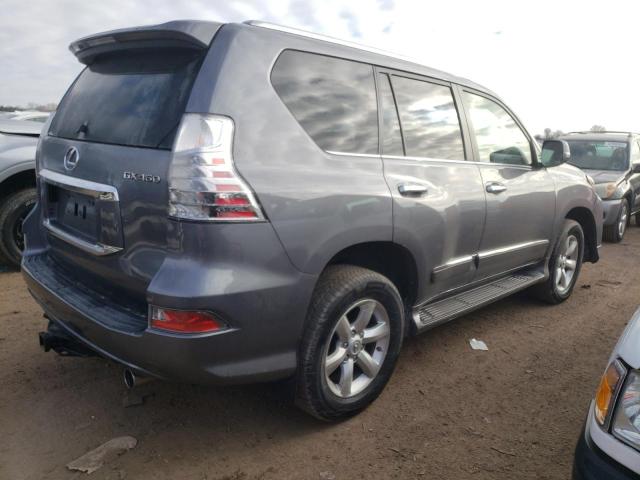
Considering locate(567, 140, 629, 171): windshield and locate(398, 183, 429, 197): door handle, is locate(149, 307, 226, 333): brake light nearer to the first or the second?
locate(398, 183, 429, 197): door handle

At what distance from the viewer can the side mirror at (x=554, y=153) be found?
4047 mm

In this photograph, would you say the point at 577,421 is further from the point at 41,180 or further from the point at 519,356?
the point at 41,180

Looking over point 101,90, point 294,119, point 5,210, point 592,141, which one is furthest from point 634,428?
point 592,141

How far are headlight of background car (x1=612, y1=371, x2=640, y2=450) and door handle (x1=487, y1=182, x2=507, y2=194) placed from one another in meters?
1.98

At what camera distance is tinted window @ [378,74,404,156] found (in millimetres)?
2834

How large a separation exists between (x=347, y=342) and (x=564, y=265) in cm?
298

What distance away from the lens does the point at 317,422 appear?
2729 mm

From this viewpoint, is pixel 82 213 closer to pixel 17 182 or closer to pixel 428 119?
pixel 428 119

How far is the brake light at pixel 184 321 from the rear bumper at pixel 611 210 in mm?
A: 7466

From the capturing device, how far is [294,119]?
91.5 inches

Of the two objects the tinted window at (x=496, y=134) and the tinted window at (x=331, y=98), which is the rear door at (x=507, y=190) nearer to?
the tinted window at (x=496, y=134)

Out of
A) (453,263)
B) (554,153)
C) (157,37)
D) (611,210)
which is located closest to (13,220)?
(157,37)

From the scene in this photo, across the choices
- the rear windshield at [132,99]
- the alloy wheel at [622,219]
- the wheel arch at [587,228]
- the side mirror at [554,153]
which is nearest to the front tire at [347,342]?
the rear windshield at [132,99]

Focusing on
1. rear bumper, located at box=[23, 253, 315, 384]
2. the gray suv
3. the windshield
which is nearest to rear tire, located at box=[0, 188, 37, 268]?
the gray suv
